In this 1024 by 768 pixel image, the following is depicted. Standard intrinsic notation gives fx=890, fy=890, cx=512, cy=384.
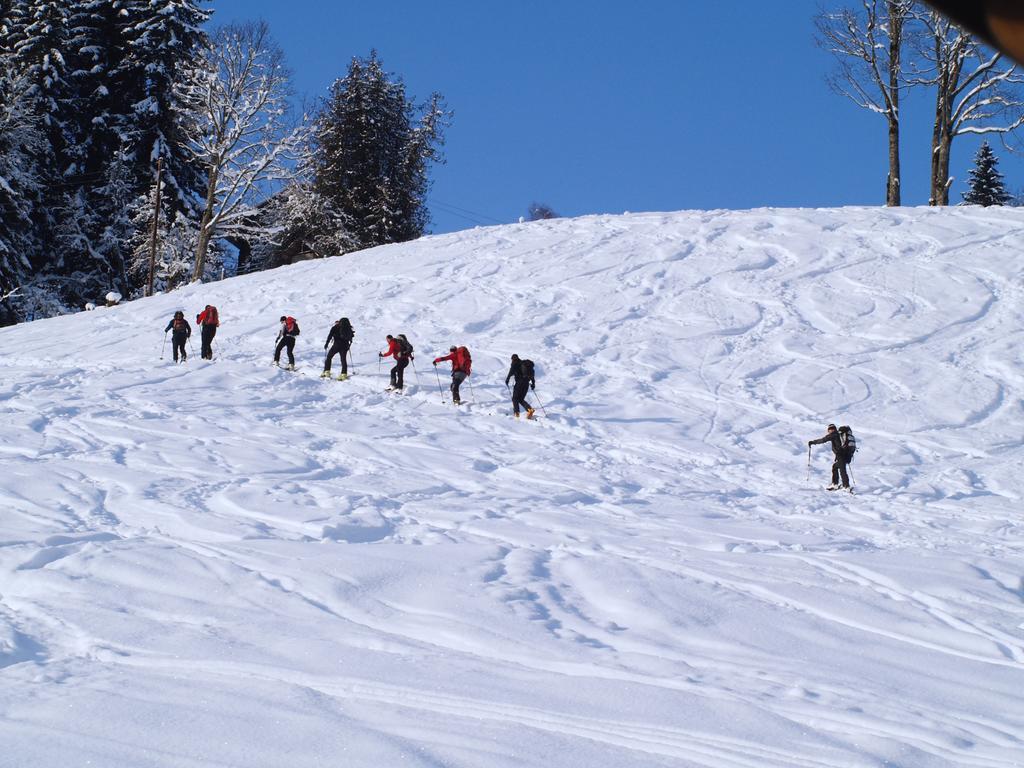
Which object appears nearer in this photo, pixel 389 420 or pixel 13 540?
pixel 13 540

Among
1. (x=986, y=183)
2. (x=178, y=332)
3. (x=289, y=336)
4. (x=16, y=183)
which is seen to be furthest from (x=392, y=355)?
(x=986, y=183)

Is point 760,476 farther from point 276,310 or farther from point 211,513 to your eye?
point 276,310

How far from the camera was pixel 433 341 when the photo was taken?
22062 millimetres

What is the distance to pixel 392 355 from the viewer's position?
61.0ft

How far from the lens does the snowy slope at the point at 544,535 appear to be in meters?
4.68

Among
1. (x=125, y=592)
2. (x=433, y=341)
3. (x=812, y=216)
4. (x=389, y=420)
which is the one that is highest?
(x=812, y=216)

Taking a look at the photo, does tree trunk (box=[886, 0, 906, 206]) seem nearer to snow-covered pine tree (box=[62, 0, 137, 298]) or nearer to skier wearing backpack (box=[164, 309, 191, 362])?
skier wearing backpack (box=[164, 309, 191, 362])

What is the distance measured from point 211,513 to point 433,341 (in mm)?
13088

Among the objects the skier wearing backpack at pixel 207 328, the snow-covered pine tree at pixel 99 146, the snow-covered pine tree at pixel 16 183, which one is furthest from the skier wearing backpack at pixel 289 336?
the snow-covered pine tree at pixel 99 146

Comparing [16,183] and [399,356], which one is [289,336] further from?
[16,183]

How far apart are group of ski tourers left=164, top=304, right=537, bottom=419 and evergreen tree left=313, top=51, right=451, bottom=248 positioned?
22.5 meters

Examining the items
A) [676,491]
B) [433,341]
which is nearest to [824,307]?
[433,341]

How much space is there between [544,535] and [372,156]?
37.4m

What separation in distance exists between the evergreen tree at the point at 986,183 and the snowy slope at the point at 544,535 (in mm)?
32366
